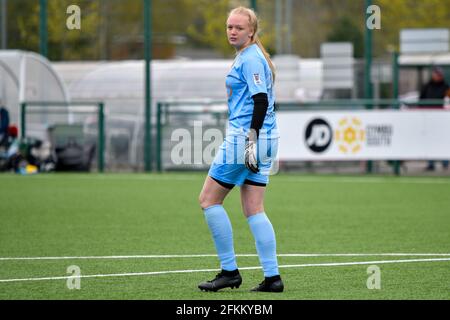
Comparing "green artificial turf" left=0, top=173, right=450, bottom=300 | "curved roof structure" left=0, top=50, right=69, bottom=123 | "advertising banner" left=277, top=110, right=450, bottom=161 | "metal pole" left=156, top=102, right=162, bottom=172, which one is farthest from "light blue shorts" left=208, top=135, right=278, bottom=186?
"curved roof structure" left=0, top=50, right=69, bottom=123

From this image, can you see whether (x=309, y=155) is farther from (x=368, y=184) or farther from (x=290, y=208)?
(x=290, y=208)

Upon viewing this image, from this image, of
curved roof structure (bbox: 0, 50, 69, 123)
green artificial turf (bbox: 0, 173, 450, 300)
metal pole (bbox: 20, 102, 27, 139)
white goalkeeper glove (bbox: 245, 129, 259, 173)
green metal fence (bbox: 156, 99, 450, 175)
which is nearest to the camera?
white goalkeeper glove (bbox: 245, 129, 259, 173)

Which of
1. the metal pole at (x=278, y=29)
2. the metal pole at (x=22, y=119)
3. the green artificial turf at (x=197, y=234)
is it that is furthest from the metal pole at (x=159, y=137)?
the metal pole at (x=278, y=29)

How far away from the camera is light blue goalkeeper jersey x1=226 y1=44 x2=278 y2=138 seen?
7250mm

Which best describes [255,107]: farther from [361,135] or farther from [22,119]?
[22,119]

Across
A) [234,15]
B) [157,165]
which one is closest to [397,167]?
[157,165]

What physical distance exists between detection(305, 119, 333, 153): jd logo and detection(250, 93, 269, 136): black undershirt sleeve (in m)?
14.3

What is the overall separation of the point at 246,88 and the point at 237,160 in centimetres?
53

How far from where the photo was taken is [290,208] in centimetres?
1488

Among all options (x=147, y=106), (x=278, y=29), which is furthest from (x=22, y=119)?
(x=278, y=29)

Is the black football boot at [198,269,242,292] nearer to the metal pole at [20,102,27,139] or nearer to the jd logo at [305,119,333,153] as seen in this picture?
the jd logo at [305,119,333,153]

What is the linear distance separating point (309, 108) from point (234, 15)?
50.2 feet

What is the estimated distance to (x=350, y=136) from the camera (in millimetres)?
21328

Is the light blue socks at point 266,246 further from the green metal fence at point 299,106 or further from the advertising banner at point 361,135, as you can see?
the green metal fence at point 299,106
